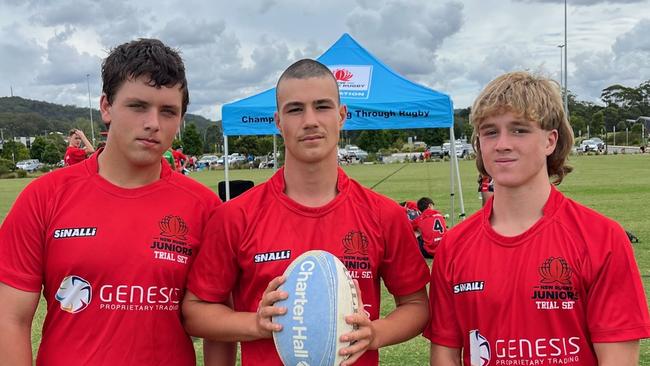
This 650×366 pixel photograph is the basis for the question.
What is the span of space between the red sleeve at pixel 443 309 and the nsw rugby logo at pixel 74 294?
132 centimetres

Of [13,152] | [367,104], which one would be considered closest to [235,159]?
[13,152]

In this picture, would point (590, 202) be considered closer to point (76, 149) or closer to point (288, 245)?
point (76, 149)

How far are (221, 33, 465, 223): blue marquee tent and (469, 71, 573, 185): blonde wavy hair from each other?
7283 mm

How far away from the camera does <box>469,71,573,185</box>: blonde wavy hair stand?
2283 millimetres

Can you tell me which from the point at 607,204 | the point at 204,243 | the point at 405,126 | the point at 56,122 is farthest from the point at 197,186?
the point at 56,122

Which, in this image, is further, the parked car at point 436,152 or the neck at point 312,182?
the parked car at point 436,152

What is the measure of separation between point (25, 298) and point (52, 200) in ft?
1.21

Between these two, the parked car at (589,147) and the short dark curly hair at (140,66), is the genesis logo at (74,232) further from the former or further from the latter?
the parked car at (589,147)

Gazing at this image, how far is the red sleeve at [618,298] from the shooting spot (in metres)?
2.11

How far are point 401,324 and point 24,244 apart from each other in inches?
56.7

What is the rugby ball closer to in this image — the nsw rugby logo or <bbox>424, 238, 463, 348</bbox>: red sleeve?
<bbox>424, 238, 463, 348</bbox>: red sleeve

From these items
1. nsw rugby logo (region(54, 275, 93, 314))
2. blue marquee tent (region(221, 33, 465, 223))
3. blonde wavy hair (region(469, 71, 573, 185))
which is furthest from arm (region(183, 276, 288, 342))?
blue marquee tent (region(221, 33, 465, 223))

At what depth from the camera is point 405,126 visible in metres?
9.99

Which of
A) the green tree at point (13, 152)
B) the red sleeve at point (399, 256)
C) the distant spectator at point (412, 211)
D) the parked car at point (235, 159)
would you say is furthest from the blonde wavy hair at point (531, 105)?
the green tree at point (13, 152)
